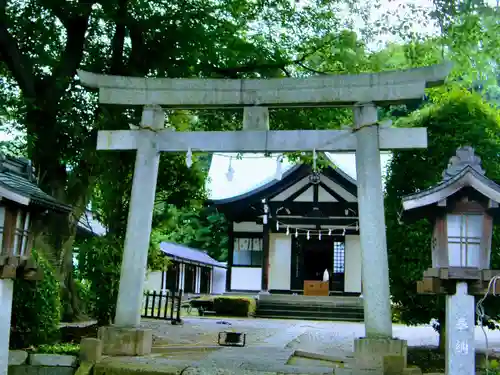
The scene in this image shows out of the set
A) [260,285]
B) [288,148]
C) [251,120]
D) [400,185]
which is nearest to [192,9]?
[251,120]

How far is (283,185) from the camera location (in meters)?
24.5

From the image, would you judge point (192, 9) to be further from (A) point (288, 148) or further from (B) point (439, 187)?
(B) point (439, 187)

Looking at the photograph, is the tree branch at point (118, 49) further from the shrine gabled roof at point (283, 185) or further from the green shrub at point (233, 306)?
the green shrub at point (233, 306)

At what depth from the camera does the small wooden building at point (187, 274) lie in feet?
99.7

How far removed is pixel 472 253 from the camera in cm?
735

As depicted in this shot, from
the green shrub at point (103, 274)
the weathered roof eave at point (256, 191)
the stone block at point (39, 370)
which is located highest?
the weathered roof eave at point (256, 191)

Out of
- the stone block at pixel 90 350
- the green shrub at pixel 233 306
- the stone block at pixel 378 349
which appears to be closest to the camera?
the stone block at pixel 378 349

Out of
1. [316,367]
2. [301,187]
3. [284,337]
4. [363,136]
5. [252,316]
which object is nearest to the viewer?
[316,367]

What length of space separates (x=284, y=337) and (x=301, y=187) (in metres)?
11.8

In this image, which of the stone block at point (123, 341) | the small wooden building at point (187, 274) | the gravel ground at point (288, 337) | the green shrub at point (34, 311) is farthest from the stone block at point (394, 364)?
the small wooden building at point (187, 274)

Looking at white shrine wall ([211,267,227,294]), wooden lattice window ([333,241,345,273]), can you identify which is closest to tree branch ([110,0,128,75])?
wooden lattice window ([333,241,345,273])

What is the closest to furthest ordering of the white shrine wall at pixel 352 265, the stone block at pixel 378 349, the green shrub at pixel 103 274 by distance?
the stone block at pixel 378 349 < the green shrub at pixel 103 274 < the white shrine wall at pixel 352 265

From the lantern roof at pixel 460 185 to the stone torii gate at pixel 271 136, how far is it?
1.87m

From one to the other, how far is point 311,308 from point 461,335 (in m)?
15.8
